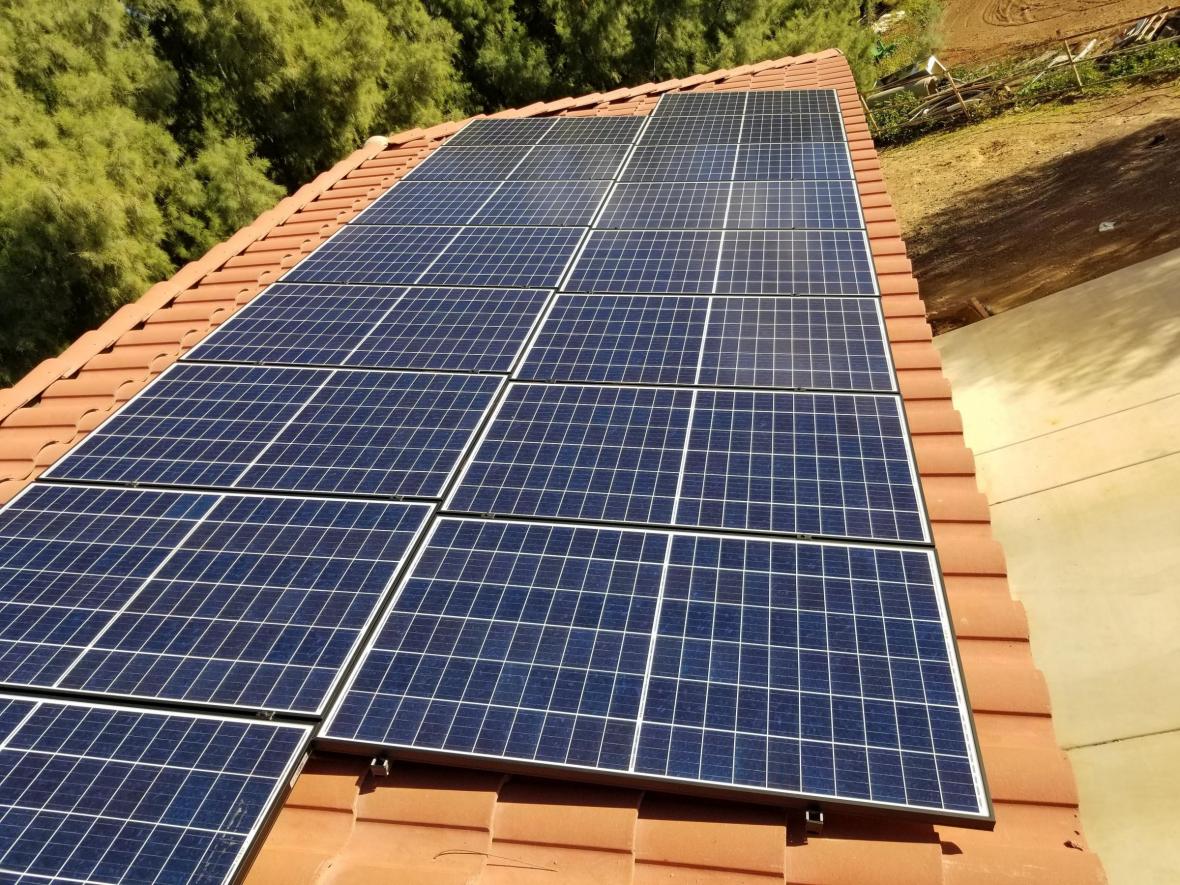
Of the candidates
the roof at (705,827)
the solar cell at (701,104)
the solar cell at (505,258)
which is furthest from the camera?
the solar cell at (701,104)

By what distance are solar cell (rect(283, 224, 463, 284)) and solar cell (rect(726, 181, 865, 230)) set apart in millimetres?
4113

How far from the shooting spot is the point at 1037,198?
2250 cm

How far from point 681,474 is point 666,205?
6.00 metres

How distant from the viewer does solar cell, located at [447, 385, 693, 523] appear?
213 inches

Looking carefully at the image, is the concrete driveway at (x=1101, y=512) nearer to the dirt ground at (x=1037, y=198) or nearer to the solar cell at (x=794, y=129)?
the dirt ground at (x=1037, y=198)

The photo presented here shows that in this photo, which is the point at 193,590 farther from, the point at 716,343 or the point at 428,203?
the point at 428,203

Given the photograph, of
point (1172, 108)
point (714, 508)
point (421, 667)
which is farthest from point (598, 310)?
point (1172, 108)

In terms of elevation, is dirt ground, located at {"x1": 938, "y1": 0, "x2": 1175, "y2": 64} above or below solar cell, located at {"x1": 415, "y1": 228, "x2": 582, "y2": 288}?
above

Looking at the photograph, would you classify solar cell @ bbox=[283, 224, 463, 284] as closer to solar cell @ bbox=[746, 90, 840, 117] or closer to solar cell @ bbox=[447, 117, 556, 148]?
solar cell @ bbox=[447, 117, 556, 148]

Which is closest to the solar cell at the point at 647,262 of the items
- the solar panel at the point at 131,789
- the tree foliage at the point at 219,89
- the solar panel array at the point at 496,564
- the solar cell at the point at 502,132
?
the solar panel array at the point at 496,564

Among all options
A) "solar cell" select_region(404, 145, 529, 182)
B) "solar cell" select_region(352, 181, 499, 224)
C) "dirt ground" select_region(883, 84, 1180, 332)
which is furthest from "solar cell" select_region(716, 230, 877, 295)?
"dirt ground" select_region(883, 84, 1180, 332)

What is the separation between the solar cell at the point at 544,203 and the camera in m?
10.3

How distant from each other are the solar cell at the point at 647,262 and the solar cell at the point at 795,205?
0.74 m

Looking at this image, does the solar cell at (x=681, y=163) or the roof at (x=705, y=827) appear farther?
the solar cell at (x=681, y=163)
